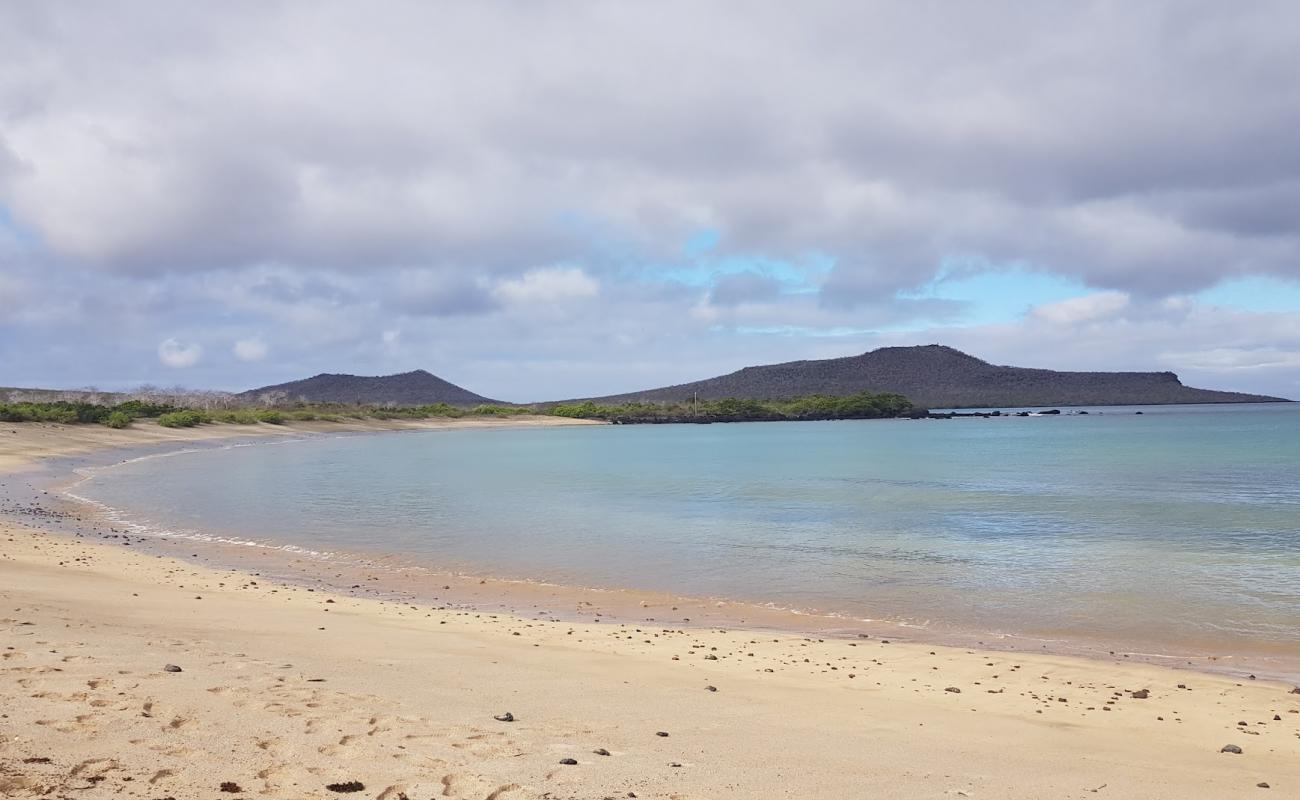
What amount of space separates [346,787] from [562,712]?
214 cm

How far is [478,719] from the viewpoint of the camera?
5727 millimetres

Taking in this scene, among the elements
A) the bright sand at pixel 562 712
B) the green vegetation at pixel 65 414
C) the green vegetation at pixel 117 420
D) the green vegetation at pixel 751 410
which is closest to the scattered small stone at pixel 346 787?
the bright sand at pixel 562 712

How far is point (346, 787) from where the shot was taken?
4.20 meters

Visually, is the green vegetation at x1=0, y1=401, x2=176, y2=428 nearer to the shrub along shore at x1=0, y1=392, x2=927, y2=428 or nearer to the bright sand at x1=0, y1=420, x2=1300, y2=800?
the shrub along shore at x1=0, y1=392, x2=927, y2=428

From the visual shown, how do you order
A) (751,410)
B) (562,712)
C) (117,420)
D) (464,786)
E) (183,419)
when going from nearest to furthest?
(464,786) → (562,712) → (117,420) → (183,419) → (751,410)

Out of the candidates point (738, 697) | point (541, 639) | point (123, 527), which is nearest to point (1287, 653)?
point (738, 697)

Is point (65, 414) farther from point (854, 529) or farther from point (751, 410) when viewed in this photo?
point (751, 410)

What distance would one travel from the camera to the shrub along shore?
61.6 m

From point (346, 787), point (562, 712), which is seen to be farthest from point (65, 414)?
point (346, 787)

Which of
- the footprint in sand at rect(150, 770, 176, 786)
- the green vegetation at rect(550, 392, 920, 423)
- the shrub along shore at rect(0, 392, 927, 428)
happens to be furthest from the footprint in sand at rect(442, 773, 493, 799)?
the green vegetation at rect(550, 392, 920, 423)

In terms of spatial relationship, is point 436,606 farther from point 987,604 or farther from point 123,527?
point 123,527

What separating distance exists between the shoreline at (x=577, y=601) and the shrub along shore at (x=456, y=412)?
152 feet

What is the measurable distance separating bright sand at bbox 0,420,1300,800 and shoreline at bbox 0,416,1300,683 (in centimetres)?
77

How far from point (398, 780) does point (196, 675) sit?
2.70 meters
